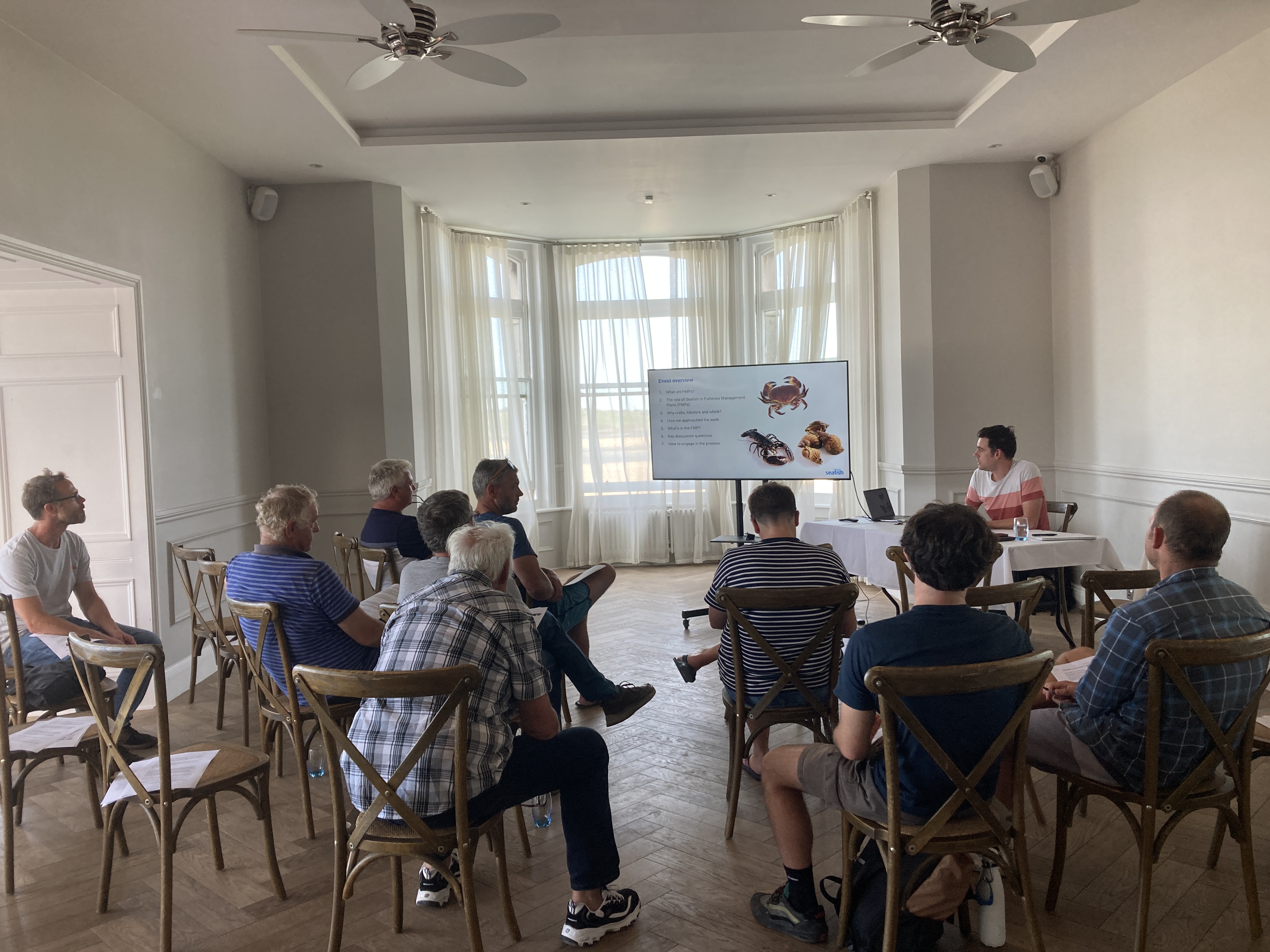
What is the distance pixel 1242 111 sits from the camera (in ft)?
14.8

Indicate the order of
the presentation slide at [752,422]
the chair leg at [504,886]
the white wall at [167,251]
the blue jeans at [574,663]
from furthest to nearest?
1. the presentation slide at [752,422]
2. the white wall at [167,251]
3. the blue jeans at [574,663]
4. the chair leg at [504,886]

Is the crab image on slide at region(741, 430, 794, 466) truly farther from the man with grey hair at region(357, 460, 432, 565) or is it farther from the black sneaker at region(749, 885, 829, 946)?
the black sneaker at region(749, 885, 829, 946)

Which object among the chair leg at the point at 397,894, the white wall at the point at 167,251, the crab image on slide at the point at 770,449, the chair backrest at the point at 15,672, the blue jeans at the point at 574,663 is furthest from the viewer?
the crab image on slide at the point at 770,449

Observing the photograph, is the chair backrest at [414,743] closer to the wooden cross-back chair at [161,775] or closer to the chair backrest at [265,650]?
the wooden cross-back chair at [161,775]

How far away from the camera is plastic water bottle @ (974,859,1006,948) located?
2131 mm

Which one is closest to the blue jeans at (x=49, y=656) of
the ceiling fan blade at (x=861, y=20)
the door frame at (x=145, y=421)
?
the door frame at (x=145, y=421)

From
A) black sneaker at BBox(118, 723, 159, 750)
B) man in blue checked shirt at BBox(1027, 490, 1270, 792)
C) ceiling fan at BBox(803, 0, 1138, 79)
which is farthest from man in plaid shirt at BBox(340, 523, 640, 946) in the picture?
ceiling fan at BBox(803, 0, 1138, 79)

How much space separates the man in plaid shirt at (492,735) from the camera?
80.6 inches

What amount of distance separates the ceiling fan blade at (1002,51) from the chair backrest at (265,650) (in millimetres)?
3493

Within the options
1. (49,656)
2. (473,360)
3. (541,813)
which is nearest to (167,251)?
(49,656)

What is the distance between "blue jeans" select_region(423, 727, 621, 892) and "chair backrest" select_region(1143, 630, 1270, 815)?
1326 mm

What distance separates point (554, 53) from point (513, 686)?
12.0 ft

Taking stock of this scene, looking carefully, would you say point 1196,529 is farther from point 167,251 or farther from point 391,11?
point 167,251

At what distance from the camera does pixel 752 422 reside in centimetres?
690
